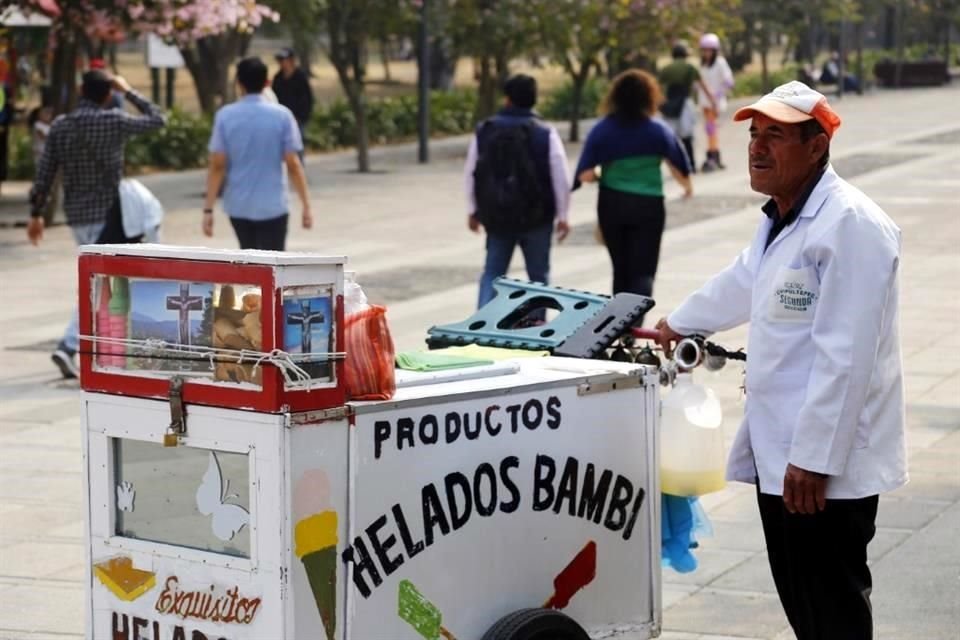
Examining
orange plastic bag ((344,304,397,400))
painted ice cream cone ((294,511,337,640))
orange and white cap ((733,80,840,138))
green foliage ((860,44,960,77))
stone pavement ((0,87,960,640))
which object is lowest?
stone pavement ((0,87,960,640))

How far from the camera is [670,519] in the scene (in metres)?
5.22

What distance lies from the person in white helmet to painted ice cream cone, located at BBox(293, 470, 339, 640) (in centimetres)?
1899

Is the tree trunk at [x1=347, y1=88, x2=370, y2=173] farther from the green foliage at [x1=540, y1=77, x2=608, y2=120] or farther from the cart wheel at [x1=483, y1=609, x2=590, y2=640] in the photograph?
the cart wheel at [x1=483, y1=609, x2=590, y2=640]

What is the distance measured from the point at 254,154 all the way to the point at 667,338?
606cm

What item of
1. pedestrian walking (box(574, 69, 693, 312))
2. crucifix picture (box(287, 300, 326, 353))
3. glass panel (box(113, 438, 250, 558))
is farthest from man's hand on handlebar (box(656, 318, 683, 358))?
pedestrian walking (box(574, 69, 693, 312))

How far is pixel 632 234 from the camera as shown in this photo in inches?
410

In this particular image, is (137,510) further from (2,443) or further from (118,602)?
(2,443)

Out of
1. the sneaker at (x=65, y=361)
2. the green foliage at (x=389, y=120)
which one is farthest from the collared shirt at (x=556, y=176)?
the green foliage at (x=389, y=120)

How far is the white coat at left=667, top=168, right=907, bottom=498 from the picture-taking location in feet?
13.9

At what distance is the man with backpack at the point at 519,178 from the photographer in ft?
Result: 33.7

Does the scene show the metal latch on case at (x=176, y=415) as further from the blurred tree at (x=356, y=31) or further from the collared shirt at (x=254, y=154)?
the blurred tree at (x=356, y=31)

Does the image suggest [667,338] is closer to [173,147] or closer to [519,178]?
[519,178]

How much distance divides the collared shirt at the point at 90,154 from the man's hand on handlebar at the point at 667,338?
5.91 meters

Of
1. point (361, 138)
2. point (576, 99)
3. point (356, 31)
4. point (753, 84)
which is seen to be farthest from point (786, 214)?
point (753, 84)
